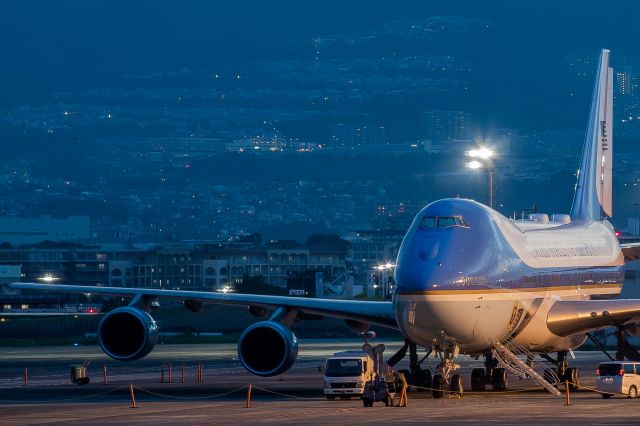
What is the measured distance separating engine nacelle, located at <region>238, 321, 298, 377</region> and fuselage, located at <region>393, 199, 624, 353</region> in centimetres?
499

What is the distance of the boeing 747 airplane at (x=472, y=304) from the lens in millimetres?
46031

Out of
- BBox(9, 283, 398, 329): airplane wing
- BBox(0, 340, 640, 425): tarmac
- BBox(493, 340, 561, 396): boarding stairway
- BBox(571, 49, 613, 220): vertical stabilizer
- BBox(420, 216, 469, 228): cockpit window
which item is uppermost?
BBox(571, 49, 613, 220): vertical stabilizer

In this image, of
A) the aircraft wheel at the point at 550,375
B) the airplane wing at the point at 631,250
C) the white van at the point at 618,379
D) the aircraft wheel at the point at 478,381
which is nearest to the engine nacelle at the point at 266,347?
the aircraft wheel at the point at 478,381

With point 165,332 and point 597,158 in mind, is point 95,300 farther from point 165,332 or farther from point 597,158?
point 597,158

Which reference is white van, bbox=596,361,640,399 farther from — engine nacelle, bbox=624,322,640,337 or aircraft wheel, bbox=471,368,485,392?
aircraft wheel, bbox=471,368,485,392

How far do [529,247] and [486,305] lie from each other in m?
4.66

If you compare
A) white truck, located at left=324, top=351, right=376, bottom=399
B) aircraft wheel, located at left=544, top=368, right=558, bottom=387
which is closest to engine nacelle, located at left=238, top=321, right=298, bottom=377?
white truck, located at left=324, top=351, right=376, bottom=399

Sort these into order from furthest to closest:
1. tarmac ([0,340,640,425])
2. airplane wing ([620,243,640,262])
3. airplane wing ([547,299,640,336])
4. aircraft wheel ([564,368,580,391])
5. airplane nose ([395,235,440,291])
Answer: airplane wing ([620,243,640,262]), aircraft wheel ([564,368,580,391]), airplane wing ([547,299,640,336]), airplane nose ([395,235,440,291]), tarmac ([0,340,640,425])

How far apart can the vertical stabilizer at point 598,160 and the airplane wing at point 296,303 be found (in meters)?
13.8

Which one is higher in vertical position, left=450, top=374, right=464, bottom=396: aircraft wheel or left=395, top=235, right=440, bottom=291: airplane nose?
left=395, top=235, right=440, bottom=291: airplane nose

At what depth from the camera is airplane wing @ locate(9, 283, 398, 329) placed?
1981 inches

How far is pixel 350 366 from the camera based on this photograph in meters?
50.7

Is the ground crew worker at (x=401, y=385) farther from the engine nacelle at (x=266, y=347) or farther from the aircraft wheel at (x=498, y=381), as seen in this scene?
the aircraft wheel at (x=498, y=381)

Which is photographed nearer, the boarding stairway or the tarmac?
the tarmac
